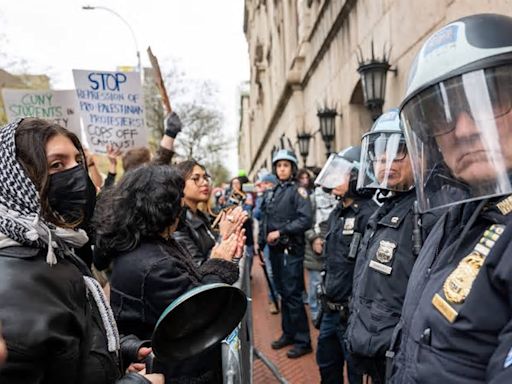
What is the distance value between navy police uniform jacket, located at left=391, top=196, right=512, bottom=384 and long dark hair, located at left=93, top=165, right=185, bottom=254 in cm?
127

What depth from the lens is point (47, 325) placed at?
45.9 inches

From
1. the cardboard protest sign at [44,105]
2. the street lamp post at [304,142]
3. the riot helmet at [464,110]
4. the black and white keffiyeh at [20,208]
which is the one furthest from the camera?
the street lamp post at [304,142]

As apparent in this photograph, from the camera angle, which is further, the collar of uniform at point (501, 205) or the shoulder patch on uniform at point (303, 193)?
the shoulder patch on uniform at point (303, 193)

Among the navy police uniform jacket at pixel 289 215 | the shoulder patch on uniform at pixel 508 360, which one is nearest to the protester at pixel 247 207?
the navy police uniform jacket at pixel 289 215

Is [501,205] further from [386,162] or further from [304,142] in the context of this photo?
[304,142]

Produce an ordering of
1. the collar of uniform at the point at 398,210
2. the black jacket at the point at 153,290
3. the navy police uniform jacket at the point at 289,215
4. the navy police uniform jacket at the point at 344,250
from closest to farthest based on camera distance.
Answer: the black jacket at the point at 153,290, the collar of uniform at the point at 398,210, the navy police uniform jacket at the point at 344,250, the navy police uniform jacket at the point at 289,215

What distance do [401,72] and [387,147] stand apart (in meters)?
3.63

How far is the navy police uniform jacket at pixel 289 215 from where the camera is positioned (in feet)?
15.9

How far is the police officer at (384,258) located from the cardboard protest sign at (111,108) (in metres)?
3.13

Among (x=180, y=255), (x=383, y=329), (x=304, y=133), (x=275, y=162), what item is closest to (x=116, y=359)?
(x=180, y=255)

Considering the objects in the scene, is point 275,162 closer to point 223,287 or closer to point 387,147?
point 387,147

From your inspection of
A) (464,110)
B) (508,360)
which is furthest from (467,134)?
(508,360)

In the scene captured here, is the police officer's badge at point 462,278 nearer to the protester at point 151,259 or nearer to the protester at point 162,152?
the protester at point 151,259

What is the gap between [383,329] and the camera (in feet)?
6.72
